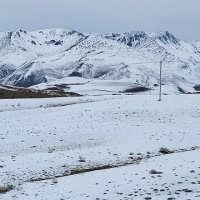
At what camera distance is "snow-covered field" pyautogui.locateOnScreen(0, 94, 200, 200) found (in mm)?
22250

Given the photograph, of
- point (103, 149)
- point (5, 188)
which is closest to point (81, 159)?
point (103, 149)

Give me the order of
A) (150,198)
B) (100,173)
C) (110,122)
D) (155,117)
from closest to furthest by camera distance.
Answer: (150,198), (100,173), (110,122), (155,117)

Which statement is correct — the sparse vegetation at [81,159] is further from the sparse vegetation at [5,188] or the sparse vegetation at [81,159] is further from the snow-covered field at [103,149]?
the sparse vegetation at [5,188]

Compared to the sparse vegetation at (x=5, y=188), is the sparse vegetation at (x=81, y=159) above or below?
below

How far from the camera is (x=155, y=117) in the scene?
1834 inches

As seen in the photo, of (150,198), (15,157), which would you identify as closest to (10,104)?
(15,157)

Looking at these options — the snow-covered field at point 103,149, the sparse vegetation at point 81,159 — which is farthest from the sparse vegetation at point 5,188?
the sparse vegetation at point 81,159

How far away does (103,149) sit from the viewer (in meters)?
33.3

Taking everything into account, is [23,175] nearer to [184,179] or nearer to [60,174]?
[60,174]

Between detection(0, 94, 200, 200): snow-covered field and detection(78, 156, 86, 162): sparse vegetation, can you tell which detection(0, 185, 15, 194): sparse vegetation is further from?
detection(78, 156, 86, 162): sparse vegetation

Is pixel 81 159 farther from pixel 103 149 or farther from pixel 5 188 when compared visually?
pixel 5 188

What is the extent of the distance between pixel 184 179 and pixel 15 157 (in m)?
12.0

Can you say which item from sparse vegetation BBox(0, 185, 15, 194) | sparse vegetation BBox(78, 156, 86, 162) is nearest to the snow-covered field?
sparse vegetation BBox(78, 156, 86, 162)

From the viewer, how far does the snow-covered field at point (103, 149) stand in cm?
2225
